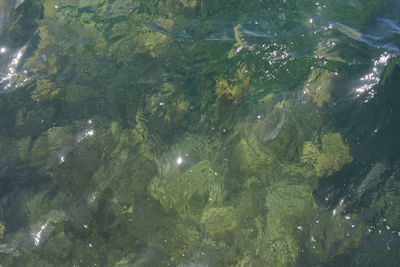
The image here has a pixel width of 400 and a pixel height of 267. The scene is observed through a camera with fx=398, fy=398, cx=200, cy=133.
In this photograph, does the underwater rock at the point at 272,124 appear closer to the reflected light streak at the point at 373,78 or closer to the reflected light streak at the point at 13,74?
the reflected light streak at the point at 373,78

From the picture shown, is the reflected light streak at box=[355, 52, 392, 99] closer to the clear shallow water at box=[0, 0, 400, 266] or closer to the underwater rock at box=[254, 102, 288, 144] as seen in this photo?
the clear shallow water at box=[0, 0, 400, 266]

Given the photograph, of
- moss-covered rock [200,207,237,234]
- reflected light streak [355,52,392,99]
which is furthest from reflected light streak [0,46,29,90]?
reflected light streak [355,52,392,99]

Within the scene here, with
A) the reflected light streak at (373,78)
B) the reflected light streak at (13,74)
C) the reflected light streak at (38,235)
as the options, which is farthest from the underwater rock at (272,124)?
the reflected light streak at (13,74)

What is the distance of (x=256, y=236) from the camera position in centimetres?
333

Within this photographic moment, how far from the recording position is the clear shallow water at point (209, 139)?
10.9ft

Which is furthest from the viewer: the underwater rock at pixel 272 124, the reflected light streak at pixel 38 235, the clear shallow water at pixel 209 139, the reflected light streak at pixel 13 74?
the reflected light streak at pixel 13 74

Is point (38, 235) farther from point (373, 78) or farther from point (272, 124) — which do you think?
point (373, 78)

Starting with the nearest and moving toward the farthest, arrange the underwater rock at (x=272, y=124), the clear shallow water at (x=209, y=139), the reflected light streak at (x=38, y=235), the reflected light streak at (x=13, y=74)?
the clear shallow water at (x=209, y=139) < the reflected light streak at (x=38, y=235) < the underwater rock at (x=272, y=124) < the reflected light streak at (x=13, y=74)

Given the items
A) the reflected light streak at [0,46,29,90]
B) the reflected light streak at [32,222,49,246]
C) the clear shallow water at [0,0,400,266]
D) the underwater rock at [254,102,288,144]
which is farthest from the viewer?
the reflected light streak at [0,46,29,90]

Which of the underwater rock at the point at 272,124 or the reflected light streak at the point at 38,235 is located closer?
the reflected light streak at the point at 38,235

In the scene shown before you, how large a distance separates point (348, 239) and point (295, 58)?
1.83m

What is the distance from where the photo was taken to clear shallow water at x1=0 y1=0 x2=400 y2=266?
333cm

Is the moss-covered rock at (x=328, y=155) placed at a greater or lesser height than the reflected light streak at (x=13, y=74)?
lesser

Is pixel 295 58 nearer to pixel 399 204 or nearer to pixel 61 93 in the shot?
pixel 399 204
